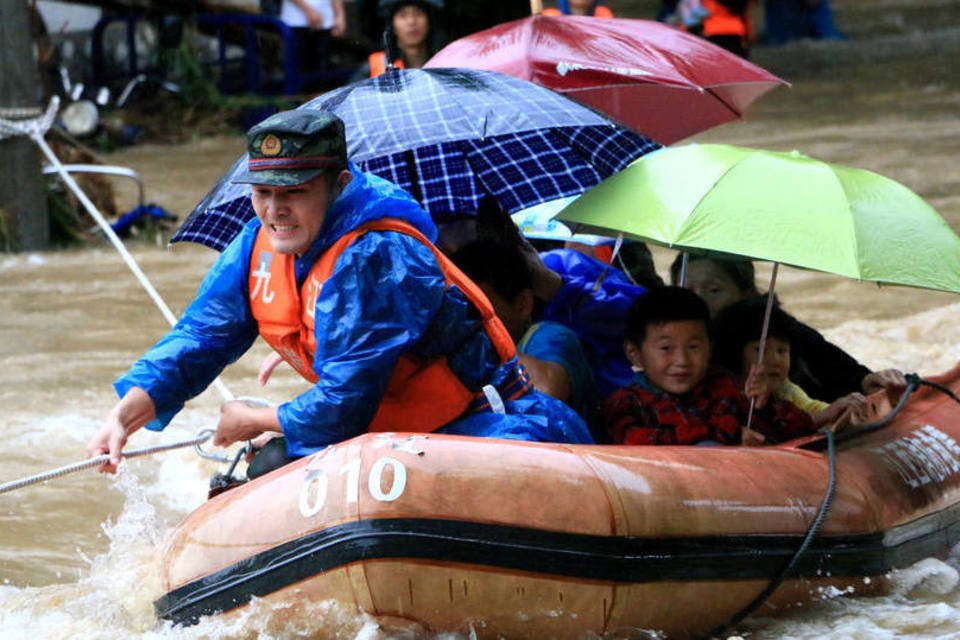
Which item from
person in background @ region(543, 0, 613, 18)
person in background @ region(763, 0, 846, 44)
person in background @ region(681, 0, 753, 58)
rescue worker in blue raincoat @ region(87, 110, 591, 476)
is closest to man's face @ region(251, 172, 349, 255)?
rescue worker in blue raincoat @ region(87, 110, 591, 476)

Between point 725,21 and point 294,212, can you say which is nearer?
point 294,212

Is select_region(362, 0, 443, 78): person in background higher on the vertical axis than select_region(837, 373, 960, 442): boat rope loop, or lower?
higher

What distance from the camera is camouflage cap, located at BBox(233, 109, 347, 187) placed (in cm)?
398

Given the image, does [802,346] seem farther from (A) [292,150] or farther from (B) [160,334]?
(B) [160,334]

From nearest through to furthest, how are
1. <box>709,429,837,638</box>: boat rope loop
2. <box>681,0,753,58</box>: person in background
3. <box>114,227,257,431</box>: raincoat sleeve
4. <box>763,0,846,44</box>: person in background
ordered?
<box>114,227,257,431</box>: raincoat sleeve
<box>709,429,837,638</box>: boat rope loop
<box>681,0,753,58</box>: person in background
<box>763,0,846,44</box>: person in background

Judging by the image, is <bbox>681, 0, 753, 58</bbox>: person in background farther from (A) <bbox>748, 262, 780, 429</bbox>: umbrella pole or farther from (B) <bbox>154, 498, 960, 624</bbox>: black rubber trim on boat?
(B) <bbox>154, 498, 960, 624</bbox>: black rubber trim on boat

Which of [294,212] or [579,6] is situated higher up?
[294,212]

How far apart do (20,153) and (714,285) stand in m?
5.71

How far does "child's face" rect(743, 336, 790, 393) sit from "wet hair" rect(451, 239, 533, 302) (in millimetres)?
702

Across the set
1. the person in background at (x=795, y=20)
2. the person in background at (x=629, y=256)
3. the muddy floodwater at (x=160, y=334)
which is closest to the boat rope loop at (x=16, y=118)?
the muddy floodwater at (x=160, y=334)

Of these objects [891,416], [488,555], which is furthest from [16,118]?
[488,555]

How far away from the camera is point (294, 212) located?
159 inches

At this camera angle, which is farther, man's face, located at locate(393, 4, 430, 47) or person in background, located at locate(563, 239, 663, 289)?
man's face, located at locate(393, 4, 430, 47)

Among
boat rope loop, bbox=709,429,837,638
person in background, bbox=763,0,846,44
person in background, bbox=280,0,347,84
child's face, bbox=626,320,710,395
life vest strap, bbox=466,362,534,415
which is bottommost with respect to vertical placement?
person in background, bbox=763,0,846,44
